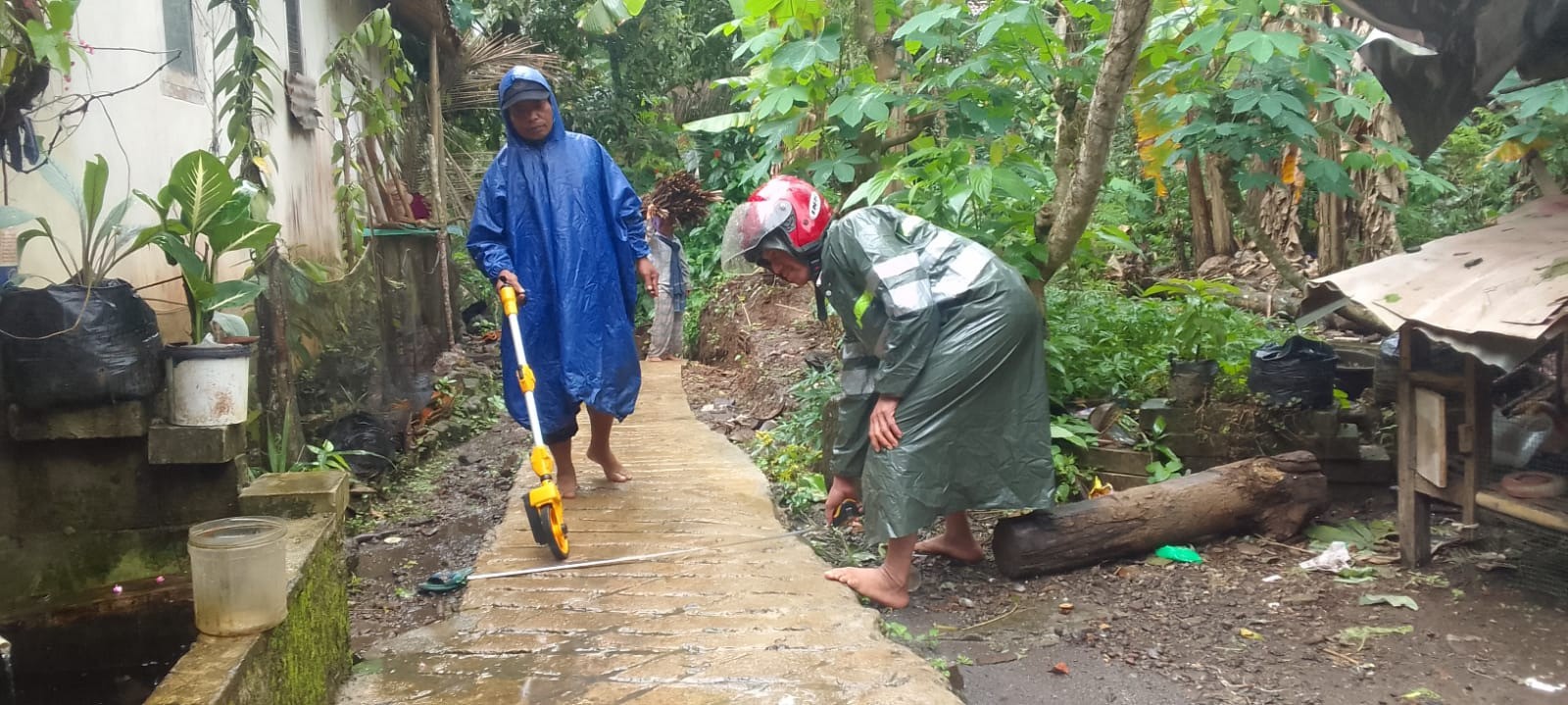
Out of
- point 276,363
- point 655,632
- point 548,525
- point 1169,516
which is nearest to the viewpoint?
point 655,632

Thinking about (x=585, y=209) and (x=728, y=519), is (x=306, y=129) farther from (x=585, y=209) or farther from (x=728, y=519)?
(x=728, y=519)

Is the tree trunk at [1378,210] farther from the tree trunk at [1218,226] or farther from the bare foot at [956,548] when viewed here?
the bare foot at [956,548]

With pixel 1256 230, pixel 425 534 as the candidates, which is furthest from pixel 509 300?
pixel 1256 230

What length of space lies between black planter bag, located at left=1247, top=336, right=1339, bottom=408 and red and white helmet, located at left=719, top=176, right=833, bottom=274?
240 centimetres

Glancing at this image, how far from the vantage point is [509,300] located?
12.1ft

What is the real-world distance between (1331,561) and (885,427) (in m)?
2.05

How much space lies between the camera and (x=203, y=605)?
197 cm

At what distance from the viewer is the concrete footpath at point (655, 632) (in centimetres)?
252

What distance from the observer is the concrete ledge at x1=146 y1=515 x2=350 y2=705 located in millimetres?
1798

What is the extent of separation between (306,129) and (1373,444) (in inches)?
284

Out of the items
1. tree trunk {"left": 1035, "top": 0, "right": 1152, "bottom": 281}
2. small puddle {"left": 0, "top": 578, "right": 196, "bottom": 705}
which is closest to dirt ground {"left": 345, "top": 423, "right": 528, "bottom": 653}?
small puddle {"left": 0, "top": 578, "right": 196, "bottom": 705}

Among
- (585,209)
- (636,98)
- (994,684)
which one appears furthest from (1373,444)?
(636,98)

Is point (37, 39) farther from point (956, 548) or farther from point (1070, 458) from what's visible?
point (1070, 458)

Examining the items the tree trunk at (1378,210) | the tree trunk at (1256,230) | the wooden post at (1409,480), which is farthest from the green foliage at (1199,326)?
the tree trunk at (1378,210)
